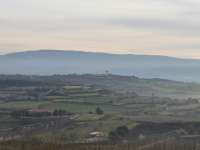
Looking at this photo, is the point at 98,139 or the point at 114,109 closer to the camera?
the point at 98,139

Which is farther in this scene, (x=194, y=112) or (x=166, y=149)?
(x=194, y=112)

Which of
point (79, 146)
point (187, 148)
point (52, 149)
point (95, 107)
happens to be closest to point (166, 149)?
point (187, 148)

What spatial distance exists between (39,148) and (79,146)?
683 centimetres

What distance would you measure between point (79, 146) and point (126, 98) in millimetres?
64276

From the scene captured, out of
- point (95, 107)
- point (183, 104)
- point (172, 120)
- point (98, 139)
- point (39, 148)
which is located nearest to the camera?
point (39, 148)

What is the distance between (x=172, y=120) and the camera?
83312mm

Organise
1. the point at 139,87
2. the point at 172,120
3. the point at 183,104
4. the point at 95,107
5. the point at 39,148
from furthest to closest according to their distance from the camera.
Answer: the point at 139,87, the point at 183,104, the point at 95,107, the point at 172,120, the point at 39,148

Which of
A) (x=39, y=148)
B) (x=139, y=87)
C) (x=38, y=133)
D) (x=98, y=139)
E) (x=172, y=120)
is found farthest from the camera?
(x=139, y=87)

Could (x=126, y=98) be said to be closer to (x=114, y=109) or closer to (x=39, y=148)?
(x=114, y=109)

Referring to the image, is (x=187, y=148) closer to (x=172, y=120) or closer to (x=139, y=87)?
(x=172, y=120)

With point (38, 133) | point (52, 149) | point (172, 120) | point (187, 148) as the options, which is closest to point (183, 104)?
point (172, 120)

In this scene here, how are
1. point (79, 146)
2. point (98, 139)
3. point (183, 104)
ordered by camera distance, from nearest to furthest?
point (79, 146) → point (98, 139) → point (183, 104)

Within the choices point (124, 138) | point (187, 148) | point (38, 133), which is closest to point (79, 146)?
point (187, 148)

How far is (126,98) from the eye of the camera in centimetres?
11869
